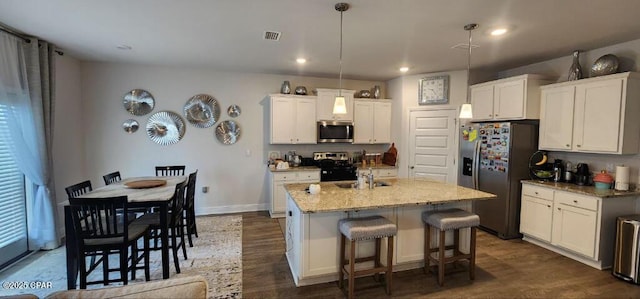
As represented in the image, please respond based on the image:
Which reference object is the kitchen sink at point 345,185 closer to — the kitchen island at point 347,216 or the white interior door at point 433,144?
the kitchen island at point 347,216

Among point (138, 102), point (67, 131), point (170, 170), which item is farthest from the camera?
point (138, 102)

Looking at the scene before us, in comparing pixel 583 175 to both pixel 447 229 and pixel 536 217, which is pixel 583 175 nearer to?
→ pixel 536 217

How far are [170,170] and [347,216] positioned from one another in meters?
3.13

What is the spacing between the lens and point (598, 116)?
134 inches

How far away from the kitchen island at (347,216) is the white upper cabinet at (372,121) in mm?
2441

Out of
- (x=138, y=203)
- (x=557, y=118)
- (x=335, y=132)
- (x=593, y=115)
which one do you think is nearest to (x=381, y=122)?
(x=335, y=132)

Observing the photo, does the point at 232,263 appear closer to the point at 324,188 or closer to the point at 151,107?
the point at 324,188

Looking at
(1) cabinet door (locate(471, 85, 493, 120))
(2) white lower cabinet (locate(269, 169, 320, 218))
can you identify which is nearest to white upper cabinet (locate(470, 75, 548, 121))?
(1) cabinet door (locate(471, 85, 493, 120))

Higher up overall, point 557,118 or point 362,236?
point 557,118

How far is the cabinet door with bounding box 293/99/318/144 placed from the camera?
5188 millimetres

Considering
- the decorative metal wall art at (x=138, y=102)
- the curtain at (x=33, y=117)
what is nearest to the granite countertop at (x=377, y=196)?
the curtain at (x=33, y=117)

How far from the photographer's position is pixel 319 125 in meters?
5.33

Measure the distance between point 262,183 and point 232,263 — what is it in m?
2.27

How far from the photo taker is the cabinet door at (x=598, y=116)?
3.25 meters
